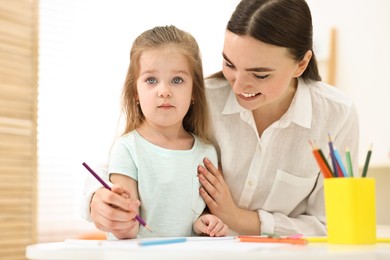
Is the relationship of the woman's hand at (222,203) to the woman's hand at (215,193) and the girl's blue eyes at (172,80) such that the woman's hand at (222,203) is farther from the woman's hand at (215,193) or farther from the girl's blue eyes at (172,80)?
the girl's blue eyes at (172,80)

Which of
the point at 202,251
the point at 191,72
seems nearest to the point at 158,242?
the point at 202,251

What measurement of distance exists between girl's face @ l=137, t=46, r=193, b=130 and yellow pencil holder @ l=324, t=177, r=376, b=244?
46 centimetres

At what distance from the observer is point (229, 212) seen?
1455mm

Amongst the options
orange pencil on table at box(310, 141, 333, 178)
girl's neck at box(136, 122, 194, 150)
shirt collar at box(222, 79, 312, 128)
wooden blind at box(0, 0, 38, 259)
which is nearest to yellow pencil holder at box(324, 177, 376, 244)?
orange pencil on table at box(310, 141, 333, 178)

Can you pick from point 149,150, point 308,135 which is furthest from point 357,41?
point 149,150

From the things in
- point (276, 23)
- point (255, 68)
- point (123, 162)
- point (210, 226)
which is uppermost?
point (276, 23)

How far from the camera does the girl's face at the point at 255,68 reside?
4.57 ft

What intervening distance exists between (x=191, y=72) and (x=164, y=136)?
0.54 ft

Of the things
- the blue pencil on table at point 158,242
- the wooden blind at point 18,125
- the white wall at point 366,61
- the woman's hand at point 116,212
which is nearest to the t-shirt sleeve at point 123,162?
the woman's hand at point 116,212

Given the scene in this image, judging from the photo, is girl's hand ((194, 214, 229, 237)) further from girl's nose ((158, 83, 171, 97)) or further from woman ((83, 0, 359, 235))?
girl's nose ((158, 83, 171, 97))

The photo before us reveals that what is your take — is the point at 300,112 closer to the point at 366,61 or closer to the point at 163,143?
the point at 163,143

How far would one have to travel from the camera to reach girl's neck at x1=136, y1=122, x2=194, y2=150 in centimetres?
140

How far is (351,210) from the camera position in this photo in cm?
100

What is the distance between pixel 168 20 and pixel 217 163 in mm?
2300
